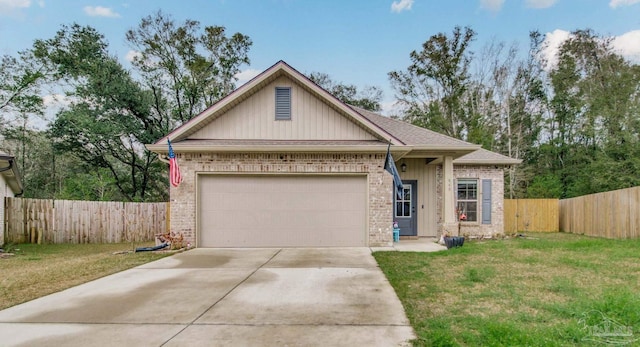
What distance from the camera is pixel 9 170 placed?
1177cm

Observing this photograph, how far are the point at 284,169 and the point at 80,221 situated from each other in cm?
804

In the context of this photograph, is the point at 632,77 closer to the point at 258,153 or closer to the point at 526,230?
the point at 526,230

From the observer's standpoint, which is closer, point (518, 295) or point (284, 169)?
point (518, 295)

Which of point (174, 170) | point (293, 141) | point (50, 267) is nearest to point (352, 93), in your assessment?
point (293, 141)

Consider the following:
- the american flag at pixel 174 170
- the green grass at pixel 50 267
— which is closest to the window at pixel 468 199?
the american flag at pixel 174 170

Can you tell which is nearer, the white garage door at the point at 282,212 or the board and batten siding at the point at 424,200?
the white garage door at the point at 282,212

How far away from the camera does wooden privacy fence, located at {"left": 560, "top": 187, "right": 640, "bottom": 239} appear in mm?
11398

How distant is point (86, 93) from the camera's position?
66.4 feet

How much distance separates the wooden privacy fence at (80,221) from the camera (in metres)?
12.4

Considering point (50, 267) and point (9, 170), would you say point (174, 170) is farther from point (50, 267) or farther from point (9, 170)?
point (9, 170)

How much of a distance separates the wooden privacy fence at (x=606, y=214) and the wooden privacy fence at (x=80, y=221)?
620 inches

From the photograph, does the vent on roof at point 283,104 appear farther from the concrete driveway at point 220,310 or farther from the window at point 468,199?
the window at point 468,199

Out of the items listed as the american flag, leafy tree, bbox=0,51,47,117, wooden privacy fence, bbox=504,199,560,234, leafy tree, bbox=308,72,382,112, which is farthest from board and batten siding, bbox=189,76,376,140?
leafy tree, bbox=308,72,382,112

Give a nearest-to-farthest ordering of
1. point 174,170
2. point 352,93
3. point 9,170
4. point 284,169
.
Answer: point 174,170, point 284,169, point 9,170, point 352,93
